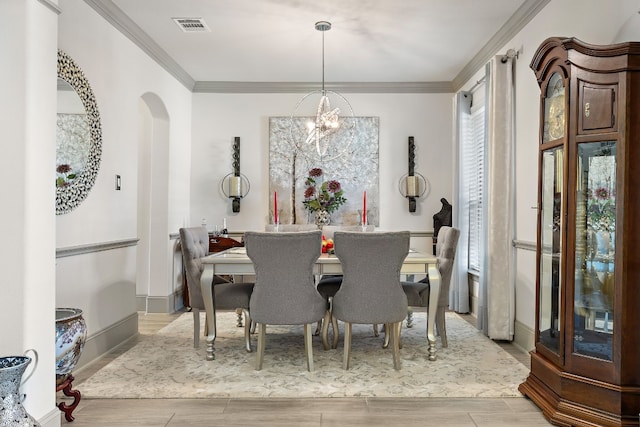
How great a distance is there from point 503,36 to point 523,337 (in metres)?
2.55

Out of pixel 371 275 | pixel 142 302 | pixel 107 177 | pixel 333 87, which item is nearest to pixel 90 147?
pixel 107 177

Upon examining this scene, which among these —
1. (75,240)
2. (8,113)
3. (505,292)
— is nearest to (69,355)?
(75,240)

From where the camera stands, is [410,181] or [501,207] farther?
[410,181]

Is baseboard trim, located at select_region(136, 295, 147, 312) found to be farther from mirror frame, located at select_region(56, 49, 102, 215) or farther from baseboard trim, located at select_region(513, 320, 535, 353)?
baseboard trim, located at select_region(513, 320, 535, 353)

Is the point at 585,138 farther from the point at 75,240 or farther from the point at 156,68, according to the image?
the point at 156,68

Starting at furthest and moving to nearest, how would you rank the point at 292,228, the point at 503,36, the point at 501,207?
1. the point at 292,228
2. the point at 503,36
3. the point at 501,207

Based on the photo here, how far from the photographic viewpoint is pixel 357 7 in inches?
144

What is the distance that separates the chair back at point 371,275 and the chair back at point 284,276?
18 cm

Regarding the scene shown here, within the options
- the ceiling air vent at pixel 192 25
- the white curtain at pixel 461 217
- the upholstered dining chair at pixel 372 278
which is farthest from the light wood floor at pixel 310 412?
the ceiling air vent at pixel 192 25

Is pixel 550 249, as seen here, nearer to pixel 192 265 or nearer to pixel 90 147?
pixel 192 265

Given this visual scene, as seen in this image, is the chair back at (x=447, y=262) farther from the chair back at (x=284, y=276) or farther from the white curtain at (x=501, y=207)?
the chair back at (x=284, y=276)

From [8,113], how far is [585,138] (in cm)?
266

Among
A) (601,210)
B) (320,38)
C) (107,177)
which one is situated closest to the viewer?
(601,210)

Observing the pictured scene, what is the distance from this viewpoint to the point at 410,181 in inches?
224
